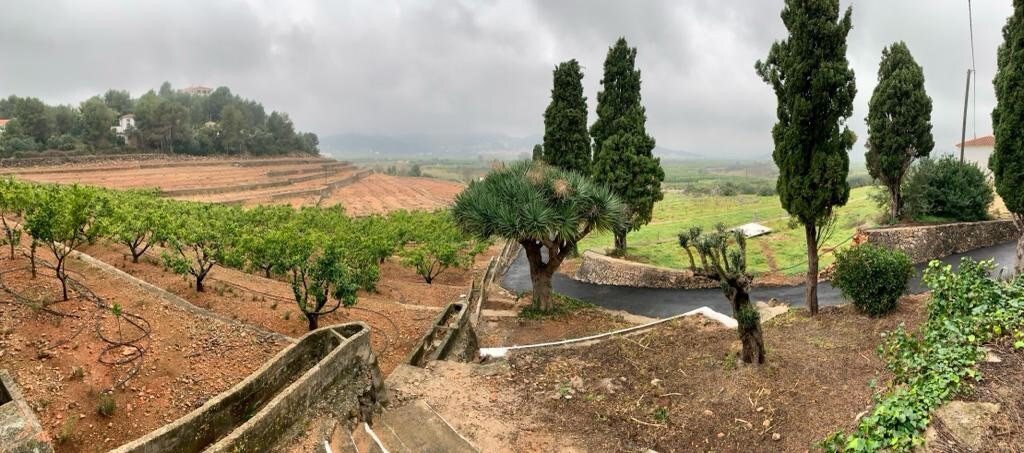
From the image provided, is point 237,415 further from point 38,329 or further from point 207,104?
point 207,104

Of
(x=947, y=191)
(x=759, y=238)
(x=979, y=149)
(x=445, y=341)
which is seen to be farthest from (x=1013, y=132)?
(x=979, y=149)

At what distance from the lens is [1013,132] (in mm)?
15914

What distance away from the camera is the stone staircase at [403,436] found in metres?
8.55

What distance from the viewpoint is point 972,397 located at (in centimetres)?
664

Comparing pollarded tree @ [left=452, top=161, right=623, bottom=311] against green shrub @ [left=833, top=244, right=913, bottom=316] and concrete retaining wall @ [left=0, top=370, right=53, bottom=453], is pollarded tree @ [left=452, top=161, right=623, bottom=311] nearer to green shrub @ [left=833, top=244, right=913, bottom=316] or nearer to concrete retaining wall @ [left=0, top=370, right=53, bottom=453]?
green shrub @ [left=833, top=244, right=913, bottom=316]

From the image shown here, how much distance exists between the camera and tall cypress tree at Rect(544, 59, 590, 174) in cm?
2881

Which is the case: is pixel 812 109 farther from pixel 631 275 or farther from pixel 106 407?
pixel 106 407

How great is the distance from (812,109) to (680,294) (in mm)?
12575

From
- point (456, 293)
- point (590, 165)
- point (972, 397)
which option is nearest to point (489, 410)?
point (972, 397)

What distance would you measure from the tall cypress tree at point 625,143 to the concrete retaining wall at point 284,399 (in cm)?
1829

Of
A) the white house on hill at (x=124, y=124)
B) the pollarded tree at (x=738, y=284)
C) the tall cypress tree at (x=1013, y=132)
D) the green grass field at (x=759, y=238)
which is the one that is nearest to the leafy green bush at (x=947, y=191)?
the green grass field at (x=759, y=238)

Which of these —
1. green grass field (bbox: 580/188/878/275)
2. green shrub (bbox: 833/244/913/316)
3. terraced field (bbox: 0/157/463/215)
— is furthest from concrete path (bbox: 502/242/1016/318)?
terraced field (bbox: 0/157/463/215)

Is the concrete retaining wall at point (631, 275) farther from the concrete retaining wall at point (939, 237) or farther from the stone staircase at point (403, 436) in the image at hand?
the stone staircase at point (403, 436)

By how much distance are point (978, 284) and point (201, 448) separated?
11.9 m
